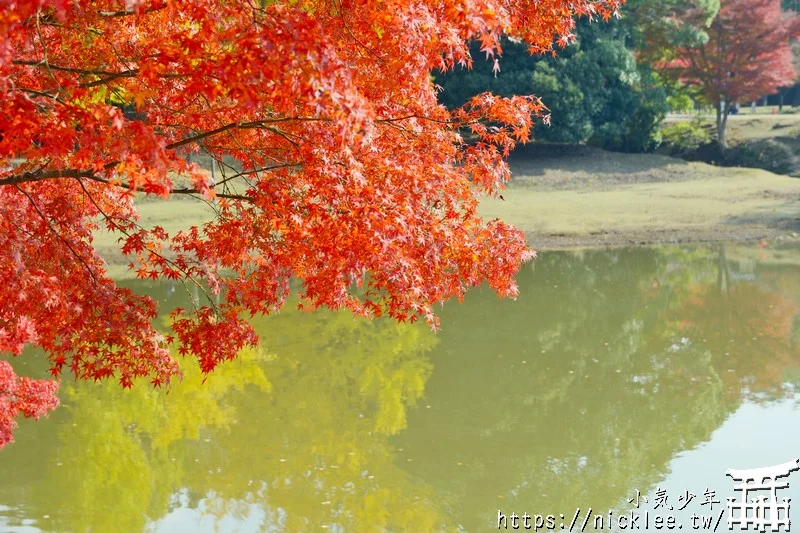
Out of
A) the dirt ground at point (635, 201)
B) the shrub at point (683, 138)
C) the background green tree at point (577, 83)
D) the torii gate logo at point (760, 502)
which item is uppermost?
the background green tree at point (577, 83)

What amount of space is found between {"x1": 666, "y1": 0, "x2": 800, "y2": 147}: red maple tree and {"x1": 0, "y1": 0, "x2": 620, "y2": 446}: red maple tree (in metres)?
25.6

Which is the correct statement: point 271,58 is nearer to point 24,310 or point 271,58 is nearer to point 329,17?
point 329,17

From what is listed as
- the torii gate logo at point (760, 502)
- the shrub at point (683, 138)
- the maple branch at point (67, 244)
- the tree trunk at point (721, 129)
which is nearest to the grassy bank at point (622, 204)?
the shrub at point (683, 138)

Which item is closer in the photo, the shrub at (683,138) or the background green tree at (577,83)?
the background green tree at (577,83)

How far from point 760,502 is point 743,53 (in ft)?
85.6

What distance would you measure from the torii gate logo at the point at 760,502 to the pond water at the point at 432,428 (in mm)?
103

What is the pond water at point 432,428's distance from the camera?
25.7ft

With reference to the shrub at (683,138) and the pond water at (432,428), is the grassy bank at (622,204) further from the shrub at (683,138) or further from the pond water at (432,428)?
the pond water at (432,428)

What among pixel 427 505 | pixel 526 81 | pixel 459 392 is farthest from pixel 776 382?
pixel 526 81

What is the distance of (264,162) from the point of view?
6.55 metres

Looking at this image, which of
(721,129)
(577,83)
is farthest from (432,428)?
(721,129)

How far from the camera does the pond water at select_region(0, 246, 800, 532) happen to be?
7.83 metres

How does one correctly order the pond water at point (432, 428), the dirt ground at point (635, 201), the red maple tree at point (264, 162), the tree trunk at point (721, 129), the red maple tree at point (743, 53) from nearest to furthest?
the red maple tree at point (264, 162)
the pond water at point (432, 428)
the dirt ground at point (635, 201)
the red maple tree at point (743, 53)
the tree trunk at point (721, 129)

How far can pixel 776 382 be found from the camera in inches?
434
